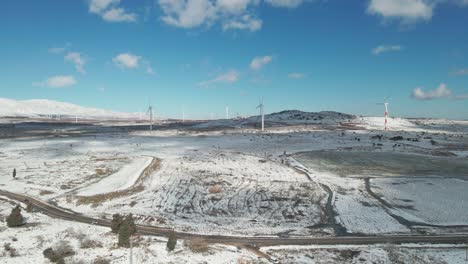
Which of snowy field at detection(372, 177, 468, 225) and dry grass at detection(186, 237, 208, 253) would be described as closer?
dry grass at detection(186, 237, 208, 253)

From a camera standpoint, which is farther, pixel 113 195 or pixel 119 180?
pixel 119 180

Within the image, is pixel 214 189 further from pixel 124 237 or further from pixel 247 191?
pixel 124 237

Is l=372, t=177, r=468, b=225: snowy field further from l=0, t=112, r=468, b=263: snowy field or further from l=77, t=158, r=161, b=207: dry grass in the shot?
l=77, t=158, r=161, b=207: dry grass

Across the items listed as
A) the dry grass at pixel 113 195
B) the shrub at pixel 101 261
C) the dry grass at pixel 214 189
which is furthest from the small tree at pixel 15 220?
the dry grass at pixel 214 189

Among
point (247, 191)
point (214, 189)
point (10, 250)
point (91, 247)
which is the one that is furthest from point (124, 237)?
point (247, 191)

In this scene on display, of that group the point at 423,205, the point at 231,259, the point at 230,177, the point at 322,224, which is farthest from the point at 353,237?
the point at 230,177

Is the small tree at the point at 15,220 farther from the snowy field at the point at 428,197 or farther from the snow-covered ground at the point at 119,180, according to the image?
the snowy field at the point at 428,197

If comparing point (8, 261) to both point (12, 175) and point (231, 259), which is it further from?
point (12, 175)

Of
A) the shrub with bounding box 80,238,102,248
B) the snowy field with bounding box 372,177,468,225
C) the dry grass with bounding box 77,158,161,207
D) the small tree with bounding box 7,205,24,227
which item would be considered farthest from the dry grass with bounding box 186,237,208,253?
the snowy field with bounding box 372,177,468,225
